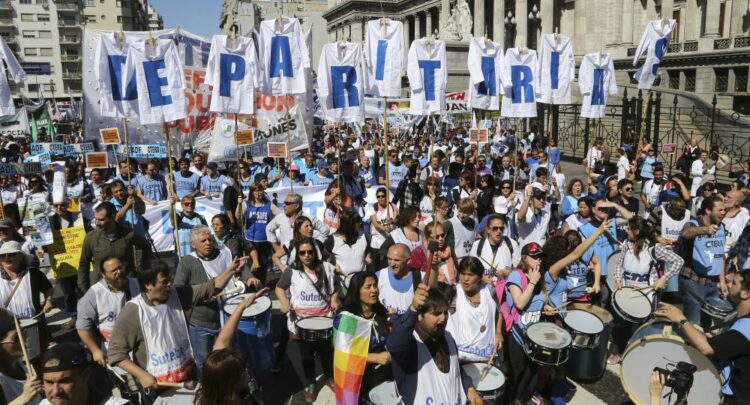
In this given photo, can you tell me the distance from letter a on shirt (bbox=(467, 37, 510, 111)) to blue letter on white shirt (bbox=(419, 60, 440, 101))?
0.79 m

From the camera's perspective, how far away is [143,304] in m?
3.86

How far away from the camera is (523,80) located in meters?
9.33

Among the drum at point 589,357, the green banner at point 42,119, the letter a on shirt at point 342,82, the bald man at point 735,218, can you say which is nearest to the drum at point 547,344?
the drum at point 589,357

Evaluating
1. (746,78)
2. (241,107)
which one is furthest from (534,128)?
(241,107)

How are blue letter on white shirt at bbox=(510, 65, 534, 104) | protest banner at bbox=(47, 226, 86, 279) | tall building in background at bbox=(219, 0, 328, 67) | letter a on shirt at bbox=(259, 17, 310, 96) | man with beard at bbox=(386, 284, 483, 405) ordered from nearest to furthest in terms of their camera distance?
man with beard at bbox=(386, 284, 483, 405) → protest banner at bbox=(47, 226, 86, 279) → letter a on shirt at bbox=(259, 17, 310, 96) → blue letter on white shirt at bbox=(510, 65, 534, 104) → tall building in background at bbox=(219, 0, 328, 67)

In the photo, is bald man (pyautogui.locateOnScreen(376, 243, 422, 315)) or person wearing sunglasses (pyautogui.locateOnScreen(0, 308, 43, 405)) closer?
person wearing sunglasses (pyautogui.locateOnScreen(0, 308, 43, 405))

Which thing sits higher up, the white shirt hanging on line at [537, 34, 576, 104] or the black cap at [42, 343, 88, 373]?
the white shirt hanging on line at [537, 34, 576, 104]

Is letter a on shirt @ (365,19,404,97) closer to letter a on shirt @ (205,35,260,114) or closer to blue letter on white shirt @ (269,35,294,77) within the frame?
blue letter on white shirt @ (269,35,294,77)

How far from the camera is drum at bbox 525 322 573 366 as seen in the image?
432cm

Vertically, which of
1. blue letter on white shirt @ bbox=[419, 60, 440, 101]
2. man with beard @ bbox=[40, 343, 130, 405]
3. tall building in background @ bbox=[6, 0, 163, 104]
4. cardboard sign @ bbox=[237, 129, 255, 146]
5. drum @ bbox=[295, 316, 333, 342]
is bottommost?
drum @ bbox=[295, 316, 333, 342]

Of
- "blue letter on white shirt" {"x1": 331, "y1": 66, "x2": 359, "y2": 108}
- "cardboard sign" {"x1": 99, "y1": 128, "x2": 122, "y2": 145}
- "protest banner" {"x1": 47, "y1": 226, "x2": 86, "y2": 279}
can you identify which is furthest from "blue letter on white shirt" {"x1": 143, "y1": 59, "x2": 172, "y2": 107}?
"cardboard sign" {"x1": 99, "y1": 128, "x2": 122, "y2": 145}

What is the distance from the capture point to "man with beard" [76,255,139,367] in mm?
4305

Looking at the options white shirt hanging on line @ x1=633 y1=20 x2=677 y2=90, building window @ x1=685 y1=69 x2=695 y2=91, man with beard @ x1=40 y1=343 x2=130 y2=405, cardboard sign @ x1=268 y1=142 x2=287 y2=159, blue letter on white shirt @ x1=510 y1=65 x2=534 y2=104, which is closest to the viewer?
man with beard @ x1=40 y1=343 x2=130 y2=405

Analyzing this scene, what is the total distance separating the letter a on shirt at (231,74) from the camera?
849 cm
